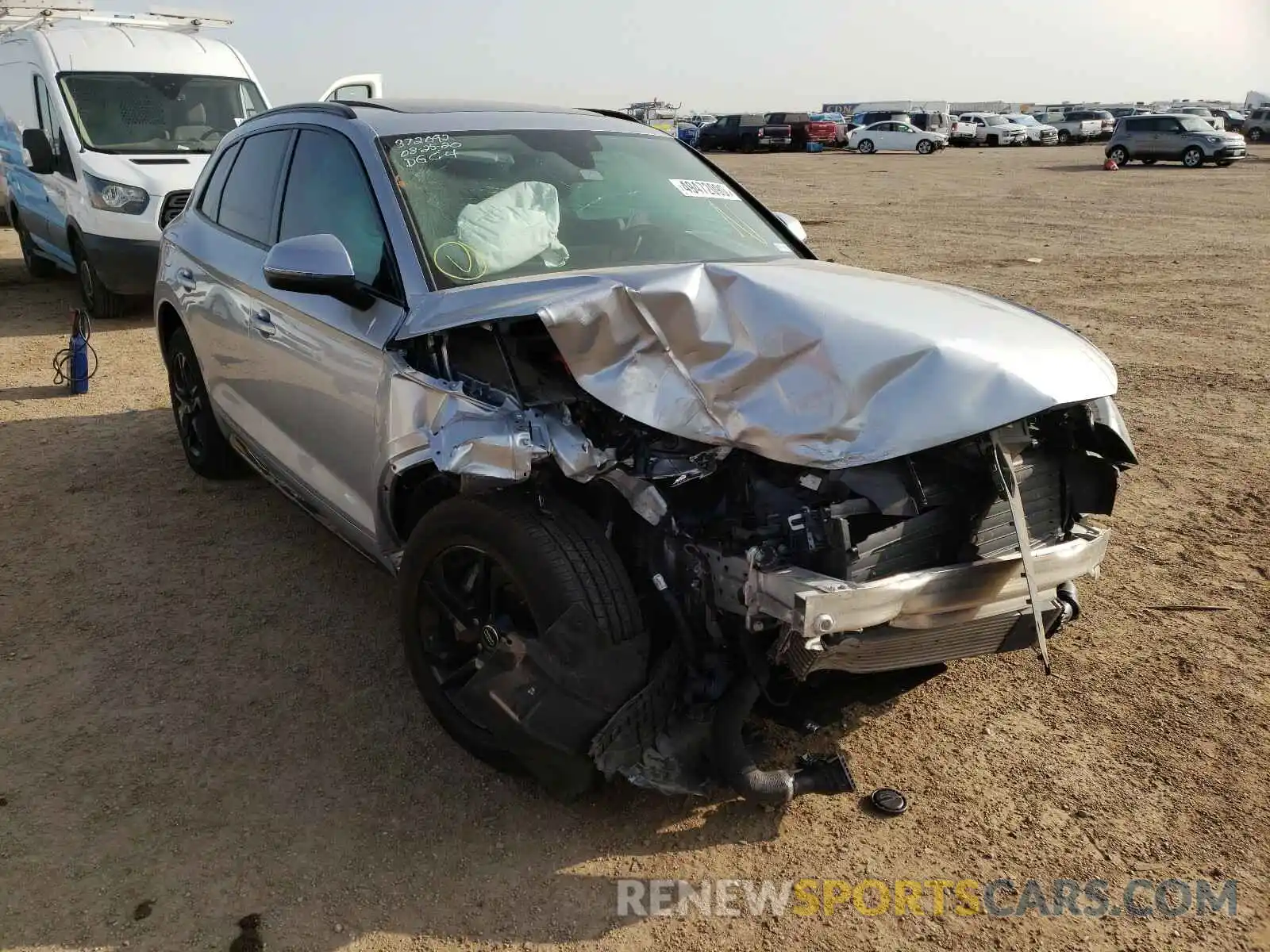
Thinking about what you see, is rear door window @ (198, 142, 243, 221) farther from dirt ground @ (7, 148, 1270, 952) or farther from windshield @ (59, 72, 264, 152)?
windshield @ (59, 72, 264, 152)

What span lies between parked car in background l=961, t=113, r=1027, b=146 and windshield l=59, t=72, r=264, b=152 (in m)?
44.5

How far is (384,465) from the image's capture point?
3154mm

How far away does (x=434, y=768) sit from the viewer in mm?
3057

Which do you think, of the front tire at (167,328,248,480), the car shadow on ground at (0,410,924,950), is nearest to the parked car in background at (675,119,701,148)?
the front tire at (167,328,248,480)

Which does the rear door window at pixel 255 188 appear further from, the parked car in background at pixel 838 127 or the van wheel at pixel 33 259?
the parked car in background at pixel 838 127

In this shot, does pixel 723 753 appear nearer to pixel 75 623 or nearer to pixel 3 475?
pixel 75 623

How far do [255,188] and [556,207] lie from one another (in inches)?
64.9

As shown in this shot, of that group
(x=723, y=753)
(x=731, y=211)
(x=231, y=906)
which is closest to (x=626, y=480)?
(x=723, y=753)

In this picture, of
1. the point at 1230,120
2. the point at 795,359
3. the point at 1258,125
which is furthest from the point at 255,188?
the point at 1230,120

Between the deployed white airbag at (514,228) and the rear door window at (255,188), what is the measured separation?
47.5 inches

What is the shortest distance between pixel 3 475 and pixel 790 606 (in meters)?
4.95

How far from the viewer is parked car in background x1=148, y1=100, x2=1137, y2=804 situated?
2.50m

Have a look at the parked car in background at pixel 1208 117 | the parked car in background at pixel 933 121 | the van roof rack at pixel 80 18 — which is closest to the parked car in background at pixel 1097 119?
the parked car in background at pixel 1208 117

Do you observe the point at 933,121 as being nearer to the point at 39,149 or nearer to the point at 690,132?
the point at 690,132
